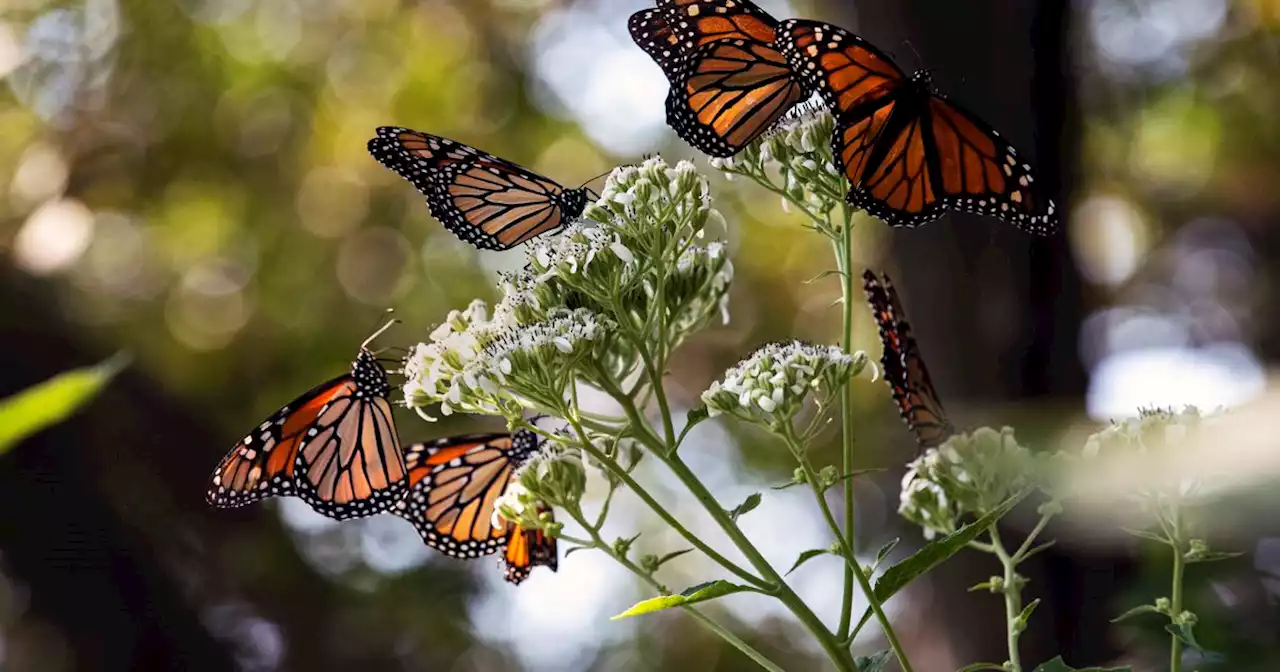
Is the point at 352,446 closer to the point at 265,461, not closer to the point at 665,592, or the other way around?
the point at 265,461

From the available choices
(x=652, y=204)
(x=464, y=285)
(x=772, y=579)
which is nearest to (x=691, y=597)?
(x=772, y=579)

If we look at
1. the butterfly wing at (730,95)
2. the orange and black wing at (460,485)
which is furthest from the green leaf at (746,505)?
the orange and black wing at (460,485)

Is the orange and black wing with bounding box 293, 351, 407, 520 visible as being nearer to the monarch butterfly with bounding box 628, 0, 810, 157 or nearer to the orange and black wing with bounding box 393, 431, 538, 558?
the orange and black wing with bounding box 393, 431, 538, 558

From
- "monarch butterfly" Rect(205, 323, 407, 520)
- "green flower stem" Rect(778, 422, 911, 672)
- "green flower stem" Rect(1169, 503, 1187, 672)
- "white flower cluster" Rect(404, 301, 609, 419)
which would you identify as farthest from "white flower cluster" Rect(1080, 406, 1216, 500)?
"monarch butterfly" Rect(205, 323, 407, 520)

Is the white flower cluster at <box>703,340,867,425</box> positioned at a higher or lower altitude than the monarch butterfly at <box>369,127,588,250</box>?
lower

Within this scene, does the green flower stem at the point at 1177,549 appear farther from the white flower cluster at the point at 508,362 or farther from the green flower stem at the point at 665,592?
the white flower cluster at the point at 508,362

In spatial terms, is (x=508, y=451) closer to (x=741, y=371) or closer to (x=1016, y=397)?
(x=741, y=371)
